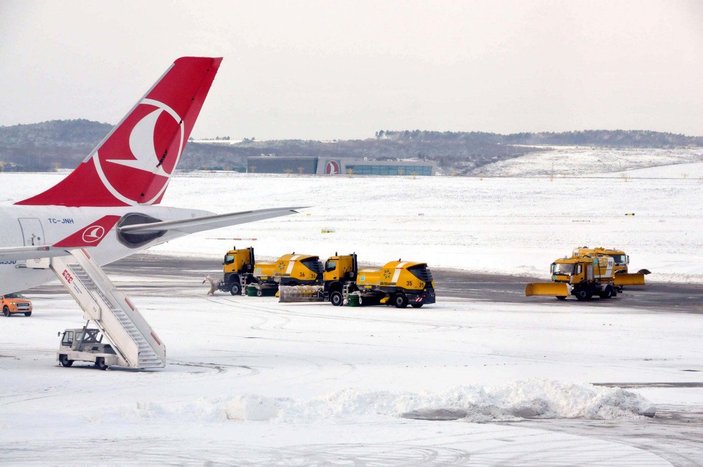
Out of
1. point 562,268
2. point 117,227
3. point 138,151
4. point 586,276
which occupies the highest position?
point 138,151

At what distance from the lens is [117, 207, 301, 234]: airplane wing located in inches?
1319

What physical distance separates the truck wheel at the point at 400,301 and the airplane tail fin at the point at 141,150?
20653mm

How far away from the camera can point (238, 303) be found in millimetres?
59188

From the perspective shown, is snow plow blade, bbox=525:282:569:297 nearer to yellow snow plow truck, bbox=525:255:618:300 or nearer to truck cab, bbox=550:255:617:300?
yellow snow plow truck, bbox=525:255:618:300

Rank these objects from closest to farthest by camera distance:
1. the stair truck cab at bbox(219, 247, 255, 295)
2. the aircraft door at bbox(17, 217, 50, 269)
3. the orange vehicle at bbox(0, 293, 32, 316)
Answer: the aircraft door at bbox(17, 217, 50, 269)
the orange vehicle at bbox(0, 293, 32, 316)
the stair truck cab at bbox(219, 247, 255, 295)

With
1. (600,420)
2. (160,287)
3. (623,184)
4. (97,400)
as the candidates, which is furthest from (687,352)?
(623,184)

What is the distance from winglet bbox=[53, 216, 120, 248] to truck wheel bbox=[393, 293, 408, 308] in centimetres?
2253

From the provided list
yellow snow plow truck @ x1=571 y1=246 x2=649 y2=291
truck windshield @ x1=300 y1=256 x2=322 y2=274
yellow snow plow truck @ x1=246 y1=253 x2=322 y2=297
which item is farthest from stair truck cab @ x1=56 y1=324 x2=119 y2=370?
yellow snow plow truck @ x1=571 y1=246 x2=649 y2=291

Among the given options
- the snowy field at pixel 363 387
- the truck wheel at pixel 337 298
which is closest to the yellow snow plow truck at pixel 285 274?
the snowy field at pixel 363 387

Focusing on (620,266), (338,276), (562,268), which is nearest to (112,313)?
(338,276)

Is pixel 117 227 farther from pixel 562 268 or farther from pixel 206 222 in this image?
pixel 562 268

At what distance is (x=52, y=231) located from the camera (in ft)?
120

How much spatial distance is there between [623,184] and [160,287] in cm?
11177

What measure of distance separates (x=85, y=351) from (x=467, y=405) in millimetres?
13804
